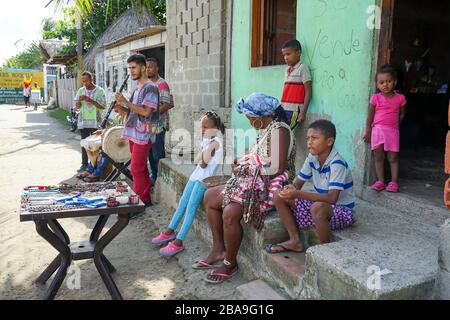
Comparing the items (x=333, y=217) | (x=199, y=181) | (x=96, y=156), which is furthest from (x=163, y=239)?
(x=96, y=156)

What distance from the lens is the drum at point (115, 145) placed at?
556 centimetres

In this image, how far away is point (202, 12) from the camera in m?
6.18

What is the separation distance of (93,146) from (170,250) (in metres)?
3.16

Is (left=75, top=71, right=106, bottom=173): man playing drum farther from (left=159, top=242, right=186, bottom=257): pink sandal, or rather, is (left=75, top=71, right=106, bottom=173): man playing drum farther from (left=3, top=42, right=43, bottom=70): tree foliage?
(left=3, top=42, right=43, bottom=70): tree foliage

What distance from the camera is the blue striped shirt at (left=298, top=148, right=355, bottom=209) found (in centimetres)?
266

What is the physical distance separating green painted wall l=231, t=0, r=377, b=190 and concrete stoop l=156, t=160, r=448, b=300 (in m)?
0.59

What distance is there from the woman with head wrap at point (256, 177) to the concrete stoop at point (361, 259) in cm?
14

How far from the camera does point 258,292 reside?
2746mm

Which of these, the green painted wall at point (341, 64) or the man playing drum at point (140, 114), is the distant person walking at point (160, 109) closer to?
the man playing drum at point (140, 114)

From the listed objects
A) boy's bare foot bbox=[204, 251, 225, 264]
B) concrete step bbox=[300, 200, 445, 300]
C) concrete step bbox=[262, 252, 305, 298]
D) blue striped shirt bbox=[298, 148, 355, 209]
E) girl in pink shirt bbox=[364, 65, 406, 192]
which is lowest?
boy's bare foot bbox=[204, 251, 225, 264]

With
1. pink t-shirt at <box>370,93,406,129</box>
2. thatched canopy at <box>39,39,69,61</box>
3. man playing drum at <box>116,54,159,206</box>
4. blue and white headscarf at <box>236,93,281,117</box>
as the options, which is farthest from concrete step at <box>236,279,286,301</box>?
thatched canopy at <box>39,39,69,61</box>
